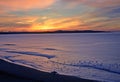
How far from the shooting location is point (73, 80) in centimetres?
1151

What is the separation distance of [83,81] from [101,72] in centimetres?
363

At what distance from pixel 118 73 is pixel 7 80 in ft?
21.4

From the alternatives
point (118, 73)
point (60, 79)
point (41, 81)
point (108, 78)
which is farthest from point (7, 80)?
point (118, 73)

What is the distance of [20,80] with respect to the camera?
36.8ft

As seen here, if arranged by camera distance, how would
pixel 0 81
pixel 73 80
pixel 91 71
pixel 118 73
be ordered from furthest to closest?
1. pixel 91 71
2. pixel 118 73
3. pixel 73 80
4. pixel 0 81

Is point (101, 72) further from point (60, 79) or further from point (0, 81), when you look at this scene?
point (0, 81)

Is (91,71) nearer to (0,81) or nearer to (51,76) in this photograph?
(51,76)

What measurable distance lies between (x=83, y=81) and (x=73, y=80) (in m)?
0.47

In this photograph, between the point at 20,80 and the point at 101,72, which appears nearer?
the point at 20,80

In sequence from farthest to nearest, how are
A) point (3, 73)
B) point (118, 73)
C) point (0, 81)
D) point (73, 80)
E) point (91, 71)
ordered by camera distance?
point (91, 71)
point (118, 73)
point (3, 73)
point (73, 80)
point (0, 81)

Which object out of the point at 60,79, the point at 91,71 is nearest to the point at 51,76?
the point at 60,79

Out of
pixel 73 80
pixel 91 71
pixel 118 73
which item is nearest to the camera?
pixel 73 80

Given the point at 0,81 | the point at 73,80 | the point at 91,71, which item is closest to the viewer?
the point at 0,81

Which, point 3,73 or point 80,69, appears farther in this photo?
point 80,69
